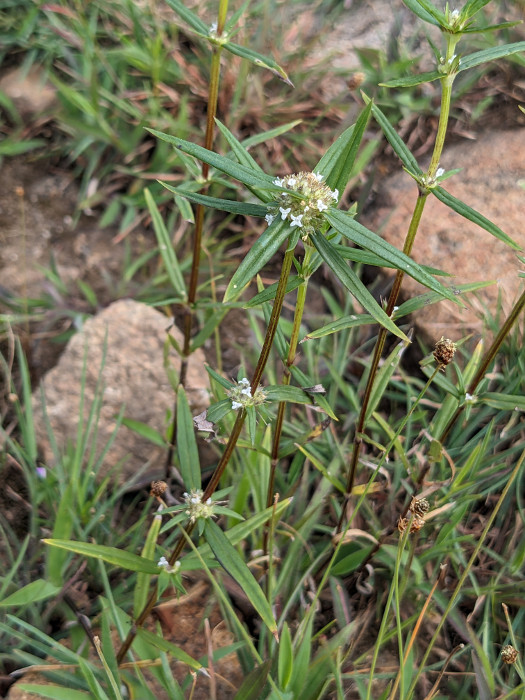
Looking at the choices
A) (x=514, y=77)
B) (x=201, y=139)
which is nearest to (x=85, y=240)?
(x=201, y=139)

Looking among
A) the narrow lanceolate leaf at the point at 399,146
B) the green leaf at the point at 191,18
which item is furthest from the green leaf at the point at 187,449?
the green leaf at the point at 191,18

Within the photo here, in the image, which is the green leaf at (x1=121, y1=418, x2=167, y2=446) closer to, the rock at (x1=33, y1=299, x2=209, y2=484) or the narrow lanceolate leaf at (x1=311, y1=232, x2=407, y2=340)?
the rock at (x1=33, y1=299, x2=209, y2=484)

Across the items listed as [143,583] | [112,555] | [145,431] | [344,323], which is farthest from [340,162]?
[145,431]

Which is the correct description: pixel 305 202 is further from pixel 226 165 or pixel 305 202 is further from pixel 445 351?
pixel 445 351

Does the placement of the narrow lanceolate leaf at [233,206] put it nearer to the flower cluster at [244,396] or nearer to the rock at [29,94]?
the flower cluster at [244,396]

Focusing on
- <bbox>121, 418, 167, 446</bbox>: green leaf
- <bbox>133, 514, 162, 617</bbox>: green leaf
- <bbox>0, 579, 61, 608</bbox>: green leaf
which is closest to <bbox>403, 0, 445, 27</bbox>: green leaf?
<bbox>133, 514, 162, 617</bbox>: green leaf

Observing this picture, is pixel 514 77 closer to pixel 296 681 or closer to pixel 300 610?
pixel 300 610

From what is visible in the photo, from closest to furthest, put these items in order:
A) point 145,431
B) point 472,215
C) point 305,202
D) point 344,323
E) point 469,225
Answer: point 305,202 → point 472,215 → point 344,323 → point 145,431 → point 469,225

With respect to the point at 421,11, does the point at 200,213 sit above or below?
below
